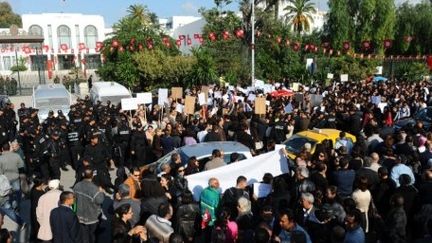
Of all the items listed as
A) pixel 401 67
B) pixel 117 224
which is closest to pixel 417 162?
pixel 117 224

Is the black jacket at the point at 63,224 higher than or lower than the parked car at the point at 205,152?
lower

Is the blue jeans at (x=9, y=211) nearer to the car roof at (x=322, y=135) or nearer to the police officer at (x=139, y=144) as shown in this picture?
the police officer at (x=139, y=144)

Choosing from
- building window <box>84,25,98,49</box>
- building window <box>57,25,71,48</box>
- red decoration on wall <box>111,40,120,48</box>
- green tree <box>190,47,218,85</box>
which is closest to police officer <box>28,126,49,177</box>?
green tree <box>190,47,218,85</box>

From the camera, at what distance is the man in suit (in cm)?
647

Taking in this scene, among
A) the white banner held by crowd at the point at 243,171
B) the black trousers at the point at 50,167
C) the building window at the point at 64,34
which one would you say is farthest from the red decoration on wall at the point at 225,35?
the building window at the point at 64,34

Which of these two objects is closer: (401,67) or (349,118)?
(349,118)

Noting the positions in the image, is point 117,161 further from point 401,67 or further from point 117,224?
point 401,67

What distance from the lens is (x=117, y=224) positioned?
6324 mm

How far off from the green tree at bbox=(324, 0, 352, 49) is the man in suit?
39357mm

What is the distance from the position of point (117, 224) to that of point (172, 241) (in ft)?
4.09

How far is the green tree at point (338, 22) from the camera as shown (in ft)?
140

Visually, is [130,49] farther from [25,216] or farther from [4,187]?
[4,187]

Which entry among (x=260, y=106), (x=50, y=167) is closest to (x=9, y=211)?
(x=50, y=167)

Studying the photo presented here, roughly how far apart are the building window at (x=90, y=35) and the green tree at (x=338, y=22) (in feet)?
147
